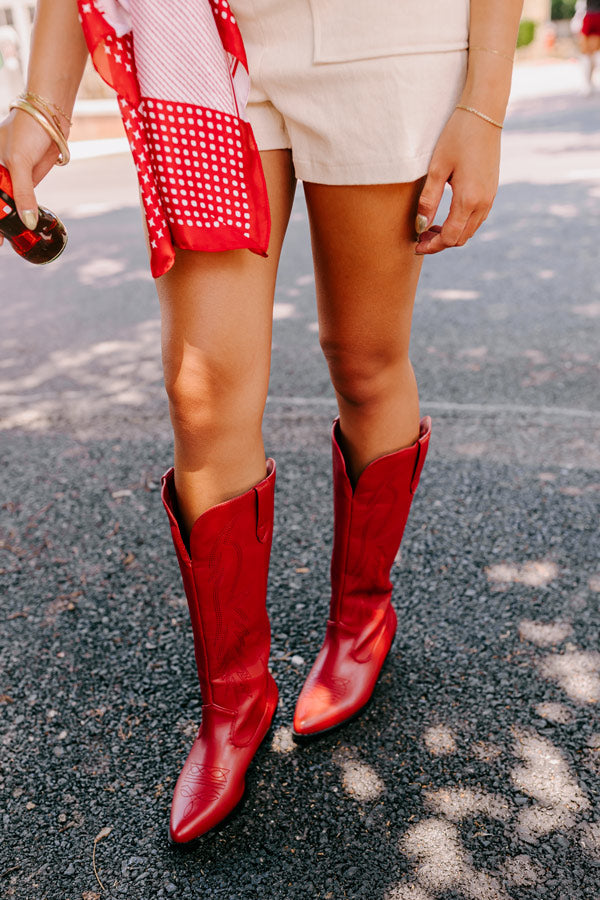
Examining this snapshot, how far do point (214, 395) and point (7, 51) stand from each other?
14756 mm

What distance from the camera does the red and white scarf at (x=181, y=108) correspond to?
111 cm

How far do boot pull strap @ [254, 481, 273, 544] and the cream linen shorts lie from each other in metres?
0.49

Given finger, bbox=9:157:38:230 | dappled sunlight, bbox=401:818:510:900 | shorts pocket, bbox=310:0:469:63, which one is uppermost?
shorts pocket, bbox=310:0:469:63

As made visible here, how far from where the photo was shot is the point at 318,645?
1911 millimetres

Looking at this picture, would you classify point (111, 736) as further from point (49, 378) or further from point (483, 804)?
point (49, 378)

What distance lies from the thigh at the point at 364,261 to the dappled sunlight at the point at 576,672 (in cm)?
80

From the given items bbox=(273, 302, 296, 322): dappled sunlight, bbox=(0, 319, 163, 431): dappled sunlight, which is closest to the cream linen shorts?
bbox=(0, 319, 163, 431): dappled sunlight

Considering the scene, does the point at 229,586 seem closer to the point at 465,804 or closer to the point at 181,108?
the point at 465,804

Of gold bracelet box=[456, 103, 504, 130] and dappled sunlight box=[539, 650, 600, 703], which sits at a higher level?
gold bracelet box=[456, 103, 504, 130]

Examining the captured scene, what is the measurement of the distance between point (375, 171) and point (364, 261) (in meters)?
0.15

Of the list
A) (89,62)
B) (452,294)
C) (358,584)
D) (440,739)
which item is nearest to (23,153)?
(358,584)

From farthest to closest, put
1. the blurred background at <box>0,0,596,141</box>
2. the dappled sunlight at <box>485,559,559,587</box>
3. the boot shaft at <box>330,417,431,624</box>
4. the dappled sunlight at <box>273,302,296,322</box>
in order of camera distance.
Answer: the blurred background at <box>0,0,596,141</box>, the dappled sunlight at <box>273,302,296,322</box>, the dappled sunlight at <box>485,559,559,587</box>, the boot shaft at <box>330,417,431,624</box>

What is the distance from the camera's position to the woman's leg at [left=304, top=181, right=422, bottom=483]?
1.26 m

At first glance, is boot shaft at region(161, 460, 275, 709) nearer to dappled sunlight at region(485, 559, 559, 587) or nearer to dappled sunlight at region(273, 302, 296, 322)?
dappled sunlight at region(485, 559, 559, 587)
